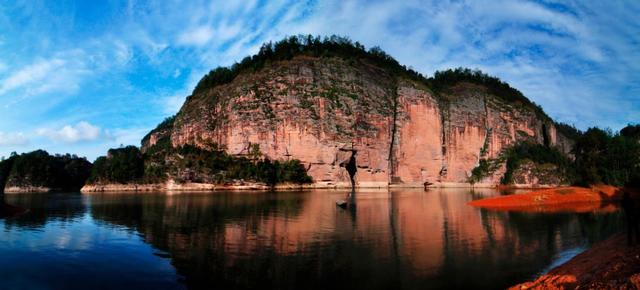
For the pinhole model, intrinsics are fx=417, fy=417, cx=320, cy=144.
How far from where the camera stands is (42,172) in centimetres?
10744

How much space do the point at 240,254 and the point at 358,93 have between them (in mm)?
89266

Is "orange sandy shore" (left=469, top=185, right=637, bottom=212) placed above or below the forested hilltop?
below

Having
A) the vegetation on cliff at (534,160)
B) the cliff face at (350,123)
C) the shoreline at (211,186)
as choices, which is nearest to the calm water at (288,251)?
the shoreline at (211,186)

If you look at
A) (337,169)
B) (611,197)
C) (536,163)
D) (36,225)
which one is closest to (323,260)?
(36,225)

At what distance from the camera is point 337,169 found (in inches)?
3809

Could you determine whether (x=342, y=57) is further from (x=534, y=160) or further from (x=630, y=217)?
(x=630, y=217)

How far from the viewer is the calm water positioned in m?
13.4

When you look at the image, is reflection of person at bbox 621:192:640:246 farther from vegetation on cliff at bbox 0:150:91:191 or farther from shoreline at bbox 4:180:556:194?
vegetation on cliff at bbox 0:150:91:191

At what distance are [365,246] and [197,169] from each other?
7491 cm

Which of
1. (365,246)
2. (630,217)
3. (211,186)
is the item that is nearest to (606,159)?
(630,217)

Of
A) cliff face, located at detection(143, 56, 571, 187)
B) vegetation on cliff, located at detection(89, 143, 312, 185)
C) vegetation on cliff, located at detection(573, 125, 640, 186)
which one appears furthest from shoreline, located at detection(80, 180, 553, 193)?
vegetation on cliff, located at detection(573, 125, 640, 186)

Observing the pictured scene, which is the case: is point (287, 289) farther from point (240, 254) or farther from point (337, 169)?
point (337, 169)

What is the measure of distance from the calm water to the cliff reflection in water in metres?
0.05

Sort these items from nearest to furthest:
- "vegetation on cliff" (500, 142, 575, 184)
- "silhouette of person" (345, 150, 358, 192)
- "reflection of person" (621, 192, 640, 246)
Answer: "reflection of person" (621, 192, 640, 246), "silhouette of person" (345, 150, 358, 192), "vegetation on cliff" (500, 142, 575, 184)
